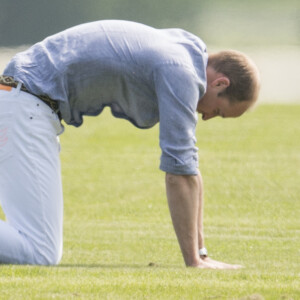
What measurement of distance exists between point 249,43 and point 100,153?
1821 centimetres

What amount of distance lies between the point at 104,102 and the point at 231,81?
760 mm

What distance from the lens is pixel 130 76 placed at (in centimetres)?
556

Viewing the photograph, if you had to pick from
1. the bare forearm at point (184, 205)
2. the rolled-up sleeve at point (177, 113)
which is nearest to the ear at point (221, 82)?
the rolled-up sleeve at point (177, 113)

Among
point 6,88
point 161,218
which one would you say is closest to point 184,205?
point 6,88

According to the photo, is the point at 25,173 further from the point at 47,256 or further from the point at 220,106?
the point at 220,106

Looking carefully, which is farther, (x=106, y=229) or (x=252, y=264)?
(x=106, y=229)

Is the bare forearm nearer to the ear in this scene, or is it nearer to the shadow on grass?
the shadow on grass

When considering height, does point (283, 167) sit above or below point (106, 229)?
below

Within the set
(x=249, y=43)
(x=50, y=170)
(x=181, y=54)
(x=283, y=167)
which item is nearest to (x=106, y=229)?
(x=50, y=170)

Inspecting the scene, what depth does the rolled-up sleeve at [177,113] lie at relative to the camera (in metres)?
5.40

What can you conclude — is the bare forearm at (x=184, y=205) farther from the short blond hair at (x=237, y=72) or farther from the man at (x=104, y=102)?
the short blond hair at (x=237, y=72)

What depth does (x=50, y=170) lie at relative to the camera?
229 inches

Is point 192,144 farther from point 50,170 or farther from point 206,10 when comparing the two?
point 206,10

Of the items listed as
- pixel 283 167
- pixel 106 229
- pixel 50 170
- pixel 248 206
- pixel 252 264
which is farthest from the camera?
pixel 283 167
